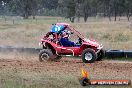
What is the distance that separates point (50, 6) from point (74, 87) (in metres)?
110

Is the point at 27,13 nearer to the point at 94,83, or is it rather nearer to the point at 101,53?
the point at 101,53

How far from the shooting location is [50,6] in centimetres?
11806

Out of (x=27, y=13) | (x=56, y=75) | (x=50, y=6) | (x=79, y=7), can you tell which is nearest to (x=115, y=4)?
(x=79, y=7)

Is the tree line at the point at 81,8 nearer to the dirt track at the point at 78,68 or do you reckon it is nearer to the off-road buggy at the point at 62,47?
the off-road buggy at the point at 62,47

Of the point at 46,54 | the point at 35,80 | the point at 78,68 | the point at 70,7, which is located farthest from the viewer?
the point at 70,7

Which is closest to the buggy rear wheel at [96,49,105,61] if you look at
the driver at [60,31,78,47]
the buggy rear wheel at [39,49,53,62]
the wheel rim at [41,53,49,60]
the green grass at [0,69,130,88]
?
the driver at [60,31,78,47]

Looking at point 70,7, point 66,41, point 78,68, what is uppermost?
point 70,7

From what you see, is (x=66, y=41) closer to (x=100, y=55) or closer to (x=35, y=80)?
(x=100, y=55)

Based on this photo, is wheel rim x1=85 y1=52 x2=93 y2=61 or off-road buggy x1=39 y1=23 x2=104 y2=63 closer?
wheel rim x1=85 y1=52 x2=93 y2=61

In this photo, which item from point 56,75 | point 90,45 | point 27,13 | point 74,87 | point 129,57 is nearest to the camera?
point 74,87

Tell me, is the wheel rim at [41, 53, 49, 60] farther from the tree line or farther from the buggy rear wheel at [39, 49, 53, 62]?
the tree line

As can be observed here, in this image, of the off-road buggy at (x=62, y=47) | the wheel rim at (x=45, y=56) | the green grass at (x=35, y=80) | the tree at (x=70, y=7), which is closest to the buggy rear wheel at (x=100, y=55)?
the off-road buggy at (x=62, y=47)

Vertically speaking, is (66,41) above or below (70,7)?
below

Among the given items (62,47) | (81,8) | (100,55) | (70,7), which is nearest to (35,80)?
(62,47)
